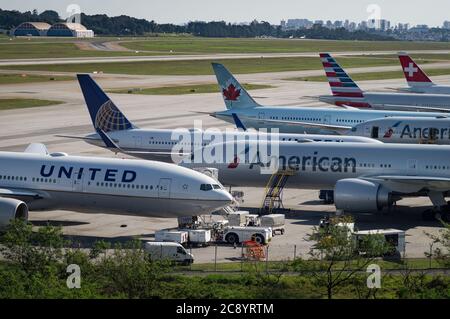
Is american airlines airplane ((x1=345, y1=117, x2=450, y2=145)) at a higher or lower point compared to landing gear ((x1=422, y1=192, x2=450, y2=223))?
higher

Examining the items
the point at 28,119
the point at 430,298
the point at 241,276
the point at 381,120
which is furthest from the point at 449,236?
the point at 28,119

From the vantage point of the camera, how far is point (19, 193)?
168ft

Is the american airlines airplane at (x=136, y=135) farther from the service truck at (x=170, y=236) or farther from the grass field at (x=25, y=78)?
the grass field at (x=25, y=78)

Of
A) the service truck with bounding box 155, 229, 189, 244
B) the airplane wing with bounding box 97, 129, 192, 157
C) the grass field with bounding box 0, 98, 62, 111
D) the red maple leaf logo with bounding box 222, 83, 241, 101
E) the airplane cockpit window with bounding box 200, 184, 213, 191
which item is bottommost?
the grass field with bounding box 0, 98, 62, 111

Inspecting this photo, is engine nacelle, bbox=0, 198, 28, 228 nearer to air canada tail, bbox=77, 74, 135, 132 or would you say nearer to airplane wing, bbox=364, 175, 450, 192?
air canada tail, bbox=77, 74, 135, 132

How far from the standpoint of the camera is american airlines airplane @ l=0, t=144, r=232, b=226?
49.8m

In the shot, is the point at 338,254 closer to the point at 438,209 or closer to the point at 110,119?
the point at 438,209

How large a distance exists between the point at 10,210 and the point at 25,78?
109m

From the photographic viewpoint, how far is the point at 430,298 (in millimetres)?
33719

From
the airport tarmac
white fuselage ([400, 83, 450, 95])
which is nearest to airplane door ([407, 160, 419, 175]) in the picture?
the airport tarmac

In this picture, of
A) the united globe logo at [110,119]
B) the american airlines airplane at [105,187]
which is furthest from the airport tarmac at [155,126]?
the united globe logo at [110,119]

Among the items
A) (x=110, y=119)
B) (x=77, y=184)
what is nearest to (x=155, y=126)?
(x=110, y=119)
